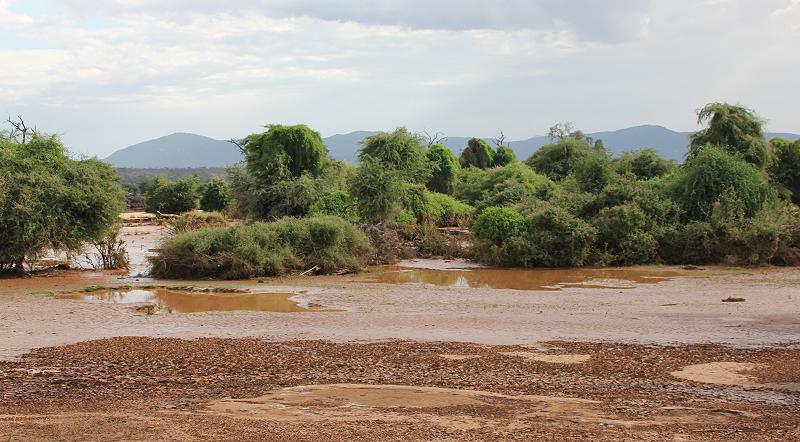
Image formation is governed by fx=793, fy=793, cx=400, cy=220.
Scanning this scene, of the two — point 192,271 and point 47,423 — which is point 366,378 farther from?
point 192,271

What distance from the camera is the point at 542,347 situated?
13406 mm

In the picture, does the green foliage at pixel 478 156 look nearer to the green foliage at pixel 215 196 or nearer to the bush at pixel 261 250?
the green foliage at pixel 215 196

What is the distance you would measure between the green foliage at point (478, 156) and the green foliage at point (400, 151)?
2774 centimetres

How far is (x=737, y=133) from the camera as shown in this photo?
1305 inches

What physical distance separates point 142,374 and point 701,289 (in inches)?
593

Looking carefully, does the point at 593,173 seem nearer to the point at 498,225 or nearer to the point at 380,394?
the point at 498,225

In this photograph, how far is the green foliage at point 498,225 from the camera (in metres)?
27.5

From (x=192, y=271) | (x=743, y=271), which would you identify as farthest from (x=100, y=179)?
(x=743, y=271)

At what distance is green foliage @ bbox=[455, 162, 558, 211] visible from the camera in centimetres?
3709

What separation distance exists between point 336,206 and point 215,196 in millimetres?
32768

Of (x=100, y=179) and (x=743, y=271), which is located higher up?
(x=100, y=179)

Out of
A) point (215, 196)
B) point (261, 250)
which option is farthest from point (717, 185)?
point (215, 196)

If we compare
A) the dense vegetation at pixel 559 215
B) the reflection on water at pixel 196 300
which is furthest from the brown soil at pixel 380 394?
the dense vegetation at pixel 559 215

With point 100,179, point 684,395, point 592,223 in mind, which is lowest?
point 684,395
